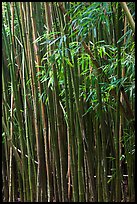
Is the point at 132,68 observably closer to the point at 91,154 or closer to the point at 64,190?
the point at 91,154

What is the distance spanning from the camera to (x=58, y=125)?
6.53 feet

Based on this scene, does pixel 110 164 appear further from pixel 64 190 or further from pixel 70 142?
pixel 70 142

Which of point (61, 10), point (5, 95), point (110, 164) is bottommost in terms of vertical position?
point (110, 164)

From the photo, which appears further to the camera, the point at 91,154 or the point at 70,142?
the point at 91,154

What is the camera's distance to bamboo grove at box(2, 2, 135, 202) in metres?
1.68

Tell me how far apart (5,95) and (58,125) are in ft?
2.29

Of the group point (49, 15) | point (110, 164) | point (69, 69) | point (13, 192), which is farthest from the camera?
point (13, 192)

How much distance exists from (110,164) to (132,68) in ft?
3.02

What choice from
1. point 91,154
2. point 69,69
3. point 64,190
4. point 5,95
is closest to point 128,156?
point 91,154

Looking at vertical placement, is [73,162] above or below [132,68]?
below

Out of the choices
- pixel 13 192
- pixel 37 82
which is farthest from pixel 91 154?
pixel 13 192

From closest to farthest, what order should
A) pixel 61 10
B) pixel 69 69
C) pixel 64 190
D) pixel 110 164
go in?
pixel 61 10 → pixel 69 69 → pixel 64 190 → pixel 110 164

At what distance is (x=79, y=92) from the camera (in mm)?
1895

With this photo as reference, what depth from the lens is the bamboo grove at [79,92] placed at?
1682 mm
